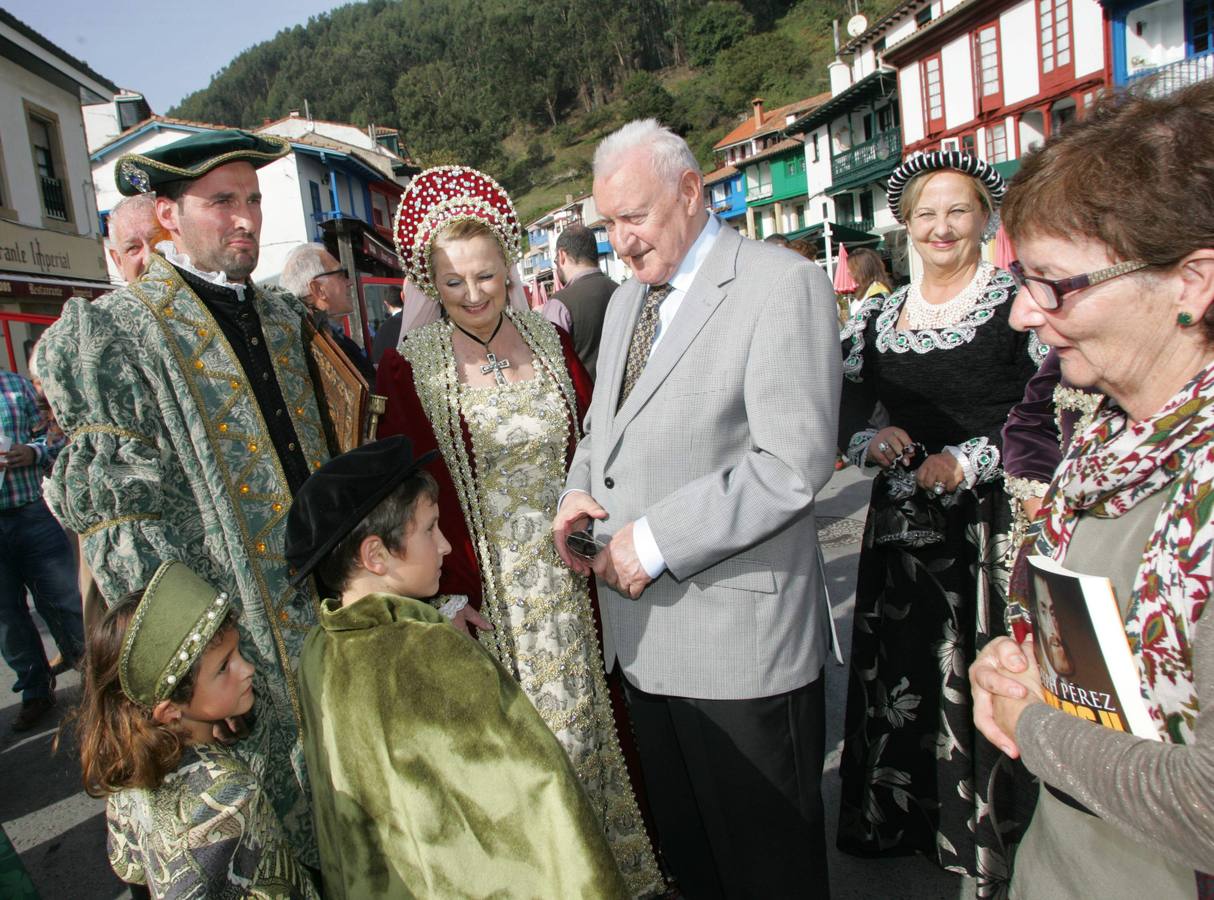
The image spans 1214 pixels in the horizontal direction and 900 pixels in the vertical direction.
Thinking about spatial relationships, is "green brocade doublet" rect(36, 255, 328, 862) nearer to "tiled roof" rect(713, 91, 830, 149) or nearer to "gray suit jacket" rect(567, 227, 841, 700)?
"gray suit jacket" rect(567, 227, 841, 700)

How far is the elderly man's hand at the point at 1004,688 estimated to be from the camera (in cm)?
128

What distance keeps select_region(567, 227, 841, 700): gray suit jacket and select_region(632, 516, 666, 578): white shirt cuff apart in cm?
3

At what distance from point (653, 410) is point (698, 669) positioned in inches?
26.0

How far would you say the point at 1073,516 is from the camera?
50.4 inches

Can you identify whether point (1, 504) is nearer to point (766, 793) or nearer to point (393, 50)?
point (766, 793)

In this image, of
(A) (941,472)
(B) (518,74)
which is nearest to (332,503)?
(A) (941,472)

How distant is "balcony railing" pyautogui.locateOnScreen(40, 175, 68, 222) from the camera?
16047 mm

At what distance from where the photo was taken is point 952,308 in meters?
2.60

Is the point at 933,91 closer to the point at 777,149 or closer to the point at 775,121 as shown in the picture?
the point at 777,149

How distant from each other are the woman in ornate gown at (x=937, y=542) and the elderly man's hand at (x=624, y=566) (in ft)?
3.28

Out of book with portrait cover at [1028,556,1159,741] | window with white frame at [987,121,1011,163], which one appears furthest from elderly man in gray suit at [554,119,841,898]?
window with white frame at [987,121,1011,163]

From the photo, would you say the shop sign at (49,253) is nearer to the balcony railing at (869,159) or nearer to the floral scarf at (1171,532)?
the floral scarf at (1171,532)

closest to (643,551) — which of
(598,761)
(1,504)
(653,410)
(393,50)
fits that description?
(653,410)

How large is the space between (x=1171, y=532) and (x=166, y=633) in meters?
1.84
